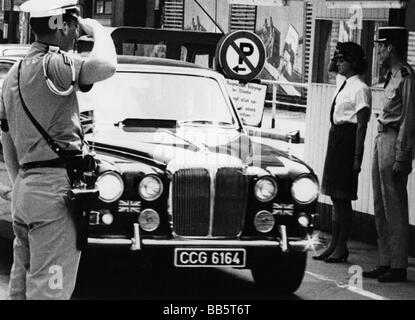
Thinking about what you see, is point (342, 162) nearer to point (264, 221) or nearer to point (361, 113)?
point (361, 113)

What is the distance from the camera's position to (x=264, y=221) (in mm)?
7852

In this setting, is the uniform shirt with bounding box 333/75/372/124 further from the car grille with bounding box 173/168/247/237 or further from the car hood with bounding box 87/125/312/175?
the car grille with bounding box 173/168/247/237

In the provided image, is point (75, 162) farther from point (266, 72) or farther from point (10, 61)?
point (266, 72)

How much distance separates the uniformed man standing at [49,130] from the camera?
5340mm

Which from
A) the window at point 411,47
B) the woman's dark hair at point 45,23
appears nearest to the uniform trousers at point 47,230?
the woman's dark hair at point 45,23

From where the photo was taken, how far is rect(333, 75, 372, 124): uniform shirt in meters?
9.64

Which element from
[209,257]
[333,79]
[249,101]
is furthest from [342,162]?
[249,101]

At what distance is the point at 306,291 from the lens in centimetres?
859

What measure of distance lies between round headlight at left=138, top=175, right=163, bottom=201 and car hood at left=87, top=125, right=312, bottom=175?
0.48ft

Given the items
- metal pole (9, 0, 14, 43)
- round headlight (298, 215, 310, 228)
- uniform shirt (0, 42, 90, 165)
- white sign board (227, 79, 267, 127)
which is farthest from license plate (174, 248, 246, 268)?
metal pole (9, 0, 14, 43)

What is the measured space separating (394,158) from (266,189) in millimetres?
1668

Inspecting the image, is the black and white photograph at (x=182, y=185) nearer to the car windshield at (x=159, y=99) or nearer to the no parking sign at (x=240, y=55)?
the car windshield at (x=159, y=99)
